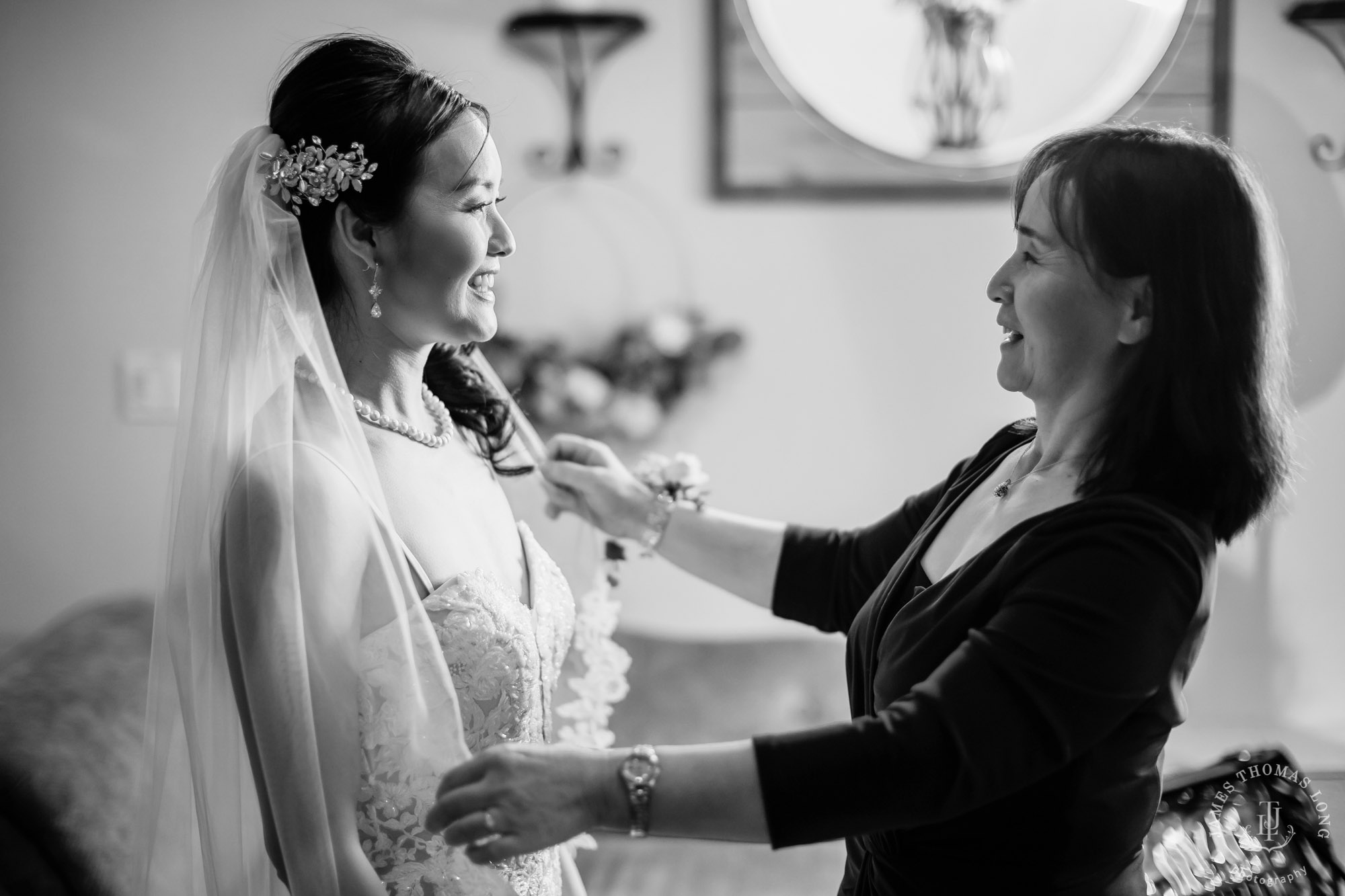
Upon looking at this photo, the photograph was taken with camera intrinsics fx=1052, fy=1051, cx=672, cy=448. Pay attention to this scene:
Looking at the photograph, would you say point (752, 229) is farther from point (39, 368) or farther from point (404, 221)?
point (39, 368)

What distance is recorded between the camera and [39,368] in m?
2.47

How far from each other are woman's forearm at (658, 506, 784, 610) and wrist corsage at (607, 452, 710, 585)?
1cm

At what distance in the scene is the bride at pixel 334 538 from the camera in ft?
3.51

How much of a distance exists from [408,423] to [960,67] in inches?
68.9

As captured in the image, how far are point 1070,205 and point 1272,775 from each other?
1.44m

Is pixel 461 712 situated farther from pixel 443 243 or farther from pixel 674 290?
pixel 674 290

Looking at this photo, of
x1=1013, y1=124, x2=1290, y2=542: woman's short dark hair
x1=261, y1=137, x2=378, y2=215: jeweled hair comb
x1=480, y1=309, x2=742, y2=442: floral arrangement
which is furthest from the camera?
x1=480, y1=309, x2=742, y2=442: floral arrangement

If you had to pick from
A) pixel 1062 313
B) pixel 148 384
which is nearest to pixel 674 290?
pixel 148 384

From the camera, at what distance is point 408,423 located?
1.30 m

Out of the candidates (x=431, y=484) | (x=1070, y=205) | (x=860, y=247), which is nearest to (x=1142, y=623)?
(x=1070, y=205)

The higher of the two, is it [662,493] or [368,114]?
[368,114]

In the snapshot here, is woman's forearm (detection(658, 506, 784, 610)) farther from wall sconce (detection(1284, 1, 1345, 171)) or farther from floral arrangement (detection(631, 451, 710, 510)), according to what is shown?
wall sconce (detection(1284, 1, 1345, 171))

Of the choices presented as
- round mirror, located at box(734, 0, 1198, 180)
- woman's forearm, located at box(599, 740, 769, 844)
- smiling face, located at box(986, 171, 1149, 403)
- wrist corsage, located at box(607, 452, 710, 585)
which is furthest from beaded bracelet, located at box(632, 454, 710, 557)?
round mirror, located at box(734, 0, 1198, 180)

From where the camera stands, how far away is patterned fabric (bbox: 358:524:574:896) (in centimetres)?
110
